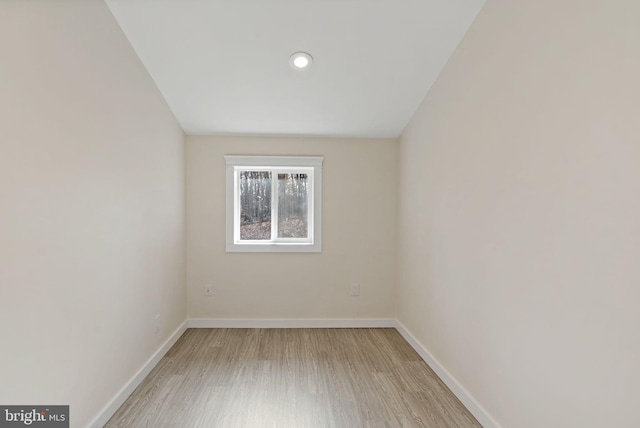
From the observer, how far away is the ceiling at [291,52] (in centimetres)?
200

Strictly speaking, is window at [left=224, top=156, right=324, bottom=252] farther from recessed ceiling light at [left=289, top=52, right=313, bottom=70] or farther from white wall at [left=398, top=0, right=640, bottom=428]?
white wall at [left=398, top=0, right=640, bottom=428]

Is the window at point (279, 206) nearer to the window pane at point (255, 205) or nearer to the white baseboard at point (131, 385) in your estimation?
the window pane at point (255, 205)

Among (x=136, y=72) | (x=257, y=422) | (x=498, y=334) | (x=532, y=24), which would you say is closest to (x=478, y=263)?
(x=498, y=334)

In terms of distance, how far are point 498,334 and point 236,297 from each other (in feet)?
8.41

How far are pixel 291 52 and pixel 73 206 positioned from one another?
5.54ft

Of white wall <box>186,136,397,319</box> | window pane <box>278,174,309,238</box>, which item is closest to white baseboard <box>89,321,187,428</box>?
white wall <box>186,136,397,319</box>

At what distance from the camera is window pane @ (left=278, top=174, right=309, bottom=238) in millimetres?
3623

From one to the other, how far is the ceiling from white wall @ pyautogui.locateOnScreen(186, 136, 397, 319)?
0.37 m

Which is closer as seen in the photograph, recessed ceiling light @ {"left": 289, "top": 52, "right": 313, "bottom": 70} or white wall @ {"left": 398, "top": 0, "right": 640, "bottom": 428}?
white wall @ {"left": 398, "top": 0, "right": 640, "bottom": 428}

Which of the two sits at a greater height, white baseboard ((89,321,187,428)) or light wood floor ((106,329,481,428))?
white baseboard ((89,321,187,428))

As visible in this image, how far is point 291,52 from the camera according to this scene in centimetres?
234

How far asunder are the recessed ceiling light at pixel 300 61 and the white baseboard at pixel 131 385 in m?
2.51

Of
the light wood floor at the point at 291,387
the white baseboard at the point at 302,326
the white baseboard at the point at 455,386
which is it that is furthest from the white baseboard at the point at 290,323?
the white baseboard at the point at 455,386

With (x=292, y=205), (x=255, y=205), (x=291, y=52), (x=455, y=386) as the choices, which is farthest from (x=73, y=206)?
(x=455, y=386)
